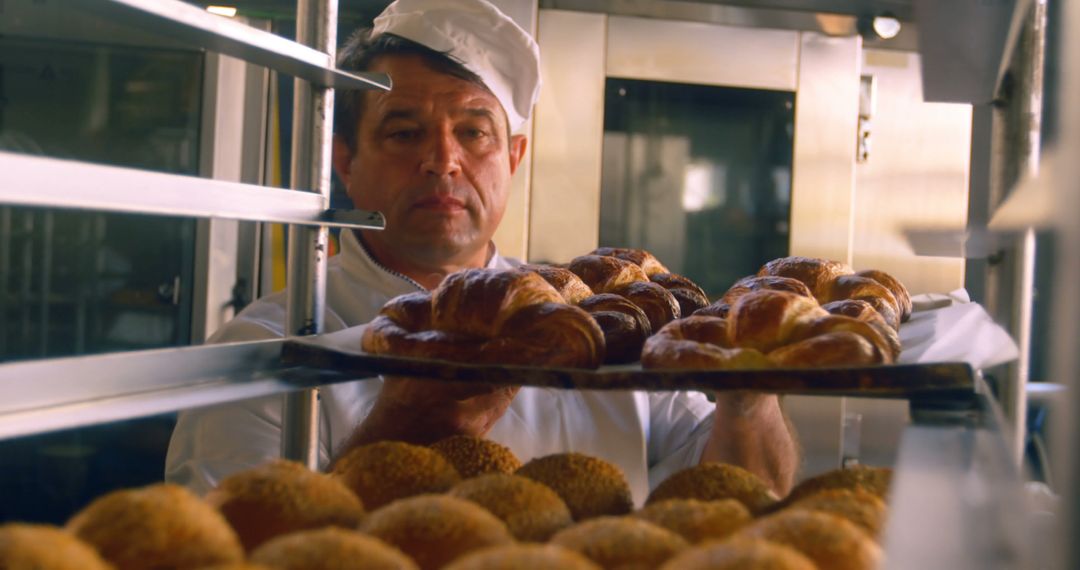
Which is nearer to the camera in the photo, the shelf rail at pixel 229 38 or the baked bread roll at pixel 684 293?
the shelf rail at pixel 229 38

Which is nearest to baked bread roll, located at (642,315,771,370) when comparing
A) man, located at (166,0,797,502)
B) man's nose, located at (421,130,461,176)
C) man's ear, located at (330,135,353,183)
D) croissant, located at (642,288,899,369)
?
croissant, located at (642,288,899,369)

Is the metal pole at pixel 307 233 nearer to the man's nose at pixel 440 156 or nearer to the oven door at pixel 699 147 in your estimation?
the man's nose at pixel 440 156

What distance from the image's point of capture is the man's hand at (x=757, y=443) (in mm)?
1565

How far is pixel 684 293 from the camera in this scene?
1.38 m

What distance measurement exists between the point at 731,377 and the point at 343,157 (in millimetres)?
1404

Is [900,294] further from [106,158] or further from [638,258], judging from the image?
[106,158]

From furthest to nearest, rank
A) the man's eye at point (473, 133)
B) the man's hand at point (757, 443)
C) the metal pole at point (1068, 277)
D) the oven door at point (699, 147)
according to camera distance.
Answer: the oven door at point (699, 147) < the man's eye at point (473, 133) < the man's hand at point (757, 443) < the metal pole at point (1068, 277)

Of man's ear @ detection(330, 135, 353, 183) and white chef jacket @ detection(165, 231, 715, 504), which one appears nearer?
white chef jacket @ detection(165, 231, 715, 504)

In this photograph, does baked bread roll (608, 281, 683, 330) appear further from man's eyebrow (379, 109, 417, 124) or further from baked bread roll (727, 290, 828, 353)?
man's eyebrow (379, 109, 417, 124)

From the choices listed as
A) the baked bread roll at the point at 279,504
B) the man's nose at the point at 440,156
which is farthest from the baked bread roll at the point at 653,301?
the man's nose at the point at 440,156

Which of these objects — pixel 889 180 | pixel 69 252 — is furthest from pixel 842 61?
pixel 69 252

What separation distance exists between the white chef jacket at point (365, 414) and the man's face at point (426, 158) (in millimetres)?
121

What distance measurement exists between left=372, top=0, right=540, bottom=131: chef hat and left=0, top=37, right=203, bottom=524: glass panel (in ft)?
3.87

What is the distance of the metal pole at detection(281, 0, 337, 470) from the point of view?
1.04 metres
